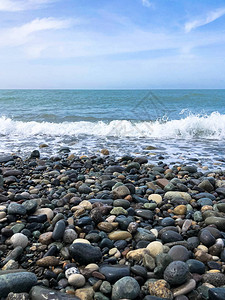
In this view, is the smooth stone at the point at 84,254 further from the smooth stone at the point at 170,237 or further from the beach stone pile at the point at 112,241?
the smooth stone at the point at 170,237

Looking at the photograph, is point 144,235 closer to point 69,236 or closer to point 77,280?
point 69,236

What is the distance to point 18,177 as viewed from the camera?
14.4ft

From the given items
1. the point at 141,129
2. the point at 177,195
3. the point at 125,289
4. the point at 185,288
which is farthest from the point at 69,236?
the point at 141,129

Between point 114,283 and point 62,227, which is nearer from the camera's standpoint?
point 114,283

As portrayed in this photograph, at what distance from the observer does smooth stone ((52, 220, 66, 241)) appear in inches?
92.9

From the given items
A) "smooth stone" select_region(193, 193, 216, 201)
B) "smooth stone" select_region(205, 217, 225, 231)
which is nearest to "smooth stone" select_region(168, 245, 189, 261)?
"smooth stone" select_region(205, 217, 225, 231)

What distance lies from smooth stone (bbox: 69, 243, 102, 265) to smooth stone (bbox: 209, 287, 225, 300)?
2.75ft

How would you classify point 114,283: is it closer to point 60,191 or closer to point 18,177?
point 60,191

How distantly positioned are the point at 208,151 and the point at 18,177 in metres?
4.64

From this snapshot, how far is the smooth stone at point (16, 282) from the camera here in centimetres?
169

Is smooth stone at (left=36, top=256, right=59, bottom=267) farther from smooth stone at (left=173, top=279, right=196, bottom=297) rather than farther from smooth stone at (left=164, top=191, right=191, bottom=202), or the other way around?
smooth stone at (left=164, top=191, right=191, bottom=202)

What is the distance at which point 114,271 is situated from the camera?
1.93 meters

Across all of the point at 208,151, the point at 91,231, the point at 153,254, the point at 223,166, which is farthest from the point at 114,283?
the point at 208,151

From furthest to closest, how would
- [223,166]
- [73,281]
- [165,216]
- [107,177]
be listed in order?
[223,166] → [107,177] → [165,216] → [73,281]
